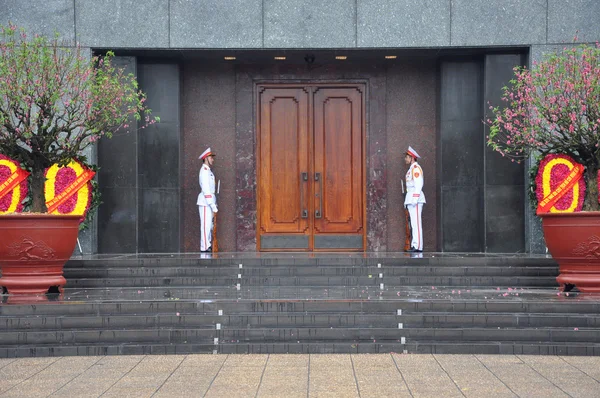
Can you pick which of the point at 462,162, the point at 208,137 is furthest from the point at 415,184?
the point at 208,137

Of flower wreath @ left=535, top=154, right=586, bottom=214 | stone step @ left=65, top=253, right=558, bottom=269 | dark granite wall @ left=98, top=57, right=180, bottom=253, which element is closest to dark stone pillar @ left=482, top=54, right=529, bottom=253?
stone step @ left=65, top=253, right=558, bottom=269

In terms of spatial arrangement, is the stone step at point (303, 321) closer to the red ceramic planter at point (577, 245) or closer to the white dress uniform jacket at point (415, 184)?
the red ceramic planter at point (577, 245)

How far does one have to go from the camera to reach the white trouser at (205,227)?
15945 millimetres

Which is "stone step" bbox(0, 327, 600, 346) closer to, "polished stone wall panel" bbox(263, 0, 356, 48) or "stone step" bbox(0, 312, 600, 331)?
"stone step" bbox(0, 312, 600, 331)

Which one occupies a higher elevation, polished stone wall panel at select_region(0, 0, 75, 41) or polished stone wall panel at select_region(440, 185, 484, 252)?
polished stone wall panel at select_region(0, 0, 75, 41)

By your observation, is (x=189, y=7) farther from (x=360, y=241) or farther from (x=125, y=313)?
(x=125, y=313)

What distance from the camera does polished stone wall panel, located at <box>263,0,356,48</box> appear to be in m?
15.7

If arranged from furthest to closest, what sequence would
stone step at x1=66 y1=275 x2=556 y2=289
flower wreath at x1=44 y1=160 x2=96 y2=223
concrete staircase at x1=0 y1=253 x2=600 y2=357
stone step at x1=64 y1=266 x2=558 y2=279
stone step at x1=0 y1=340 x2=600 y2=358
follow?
1. stone step at x1=64 y1=266 x2=558 y2=279
2. stone step at x1=66 y1=275 x2=556 y2=289
3. flower wreath at x1=44 y1=160 x2=96 y2=223
4. concrete staircase at x1=0 y1=253 x2=600 y2=357
5. stone step at x1=0 y1=340 x2=600 y2=358

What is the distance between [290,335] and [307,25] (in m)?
7.44

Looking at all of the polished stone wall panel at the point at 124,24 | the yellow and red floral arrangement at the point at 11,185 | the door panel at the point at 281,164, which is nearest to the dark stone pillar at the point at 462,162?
the door panel at the point at 281,164

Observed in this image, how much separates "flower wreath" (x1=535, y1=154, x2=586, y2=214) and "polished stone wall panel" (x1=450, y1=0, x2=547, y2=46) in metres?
4.49

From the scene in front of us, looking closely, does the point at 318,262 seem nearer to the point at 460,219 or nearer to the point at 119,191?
the point at 460,219

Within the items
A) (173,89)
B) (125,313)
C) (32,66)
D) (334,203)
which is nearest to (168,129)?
(173,89)

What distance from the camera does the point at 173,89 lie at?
1645 centimetres
